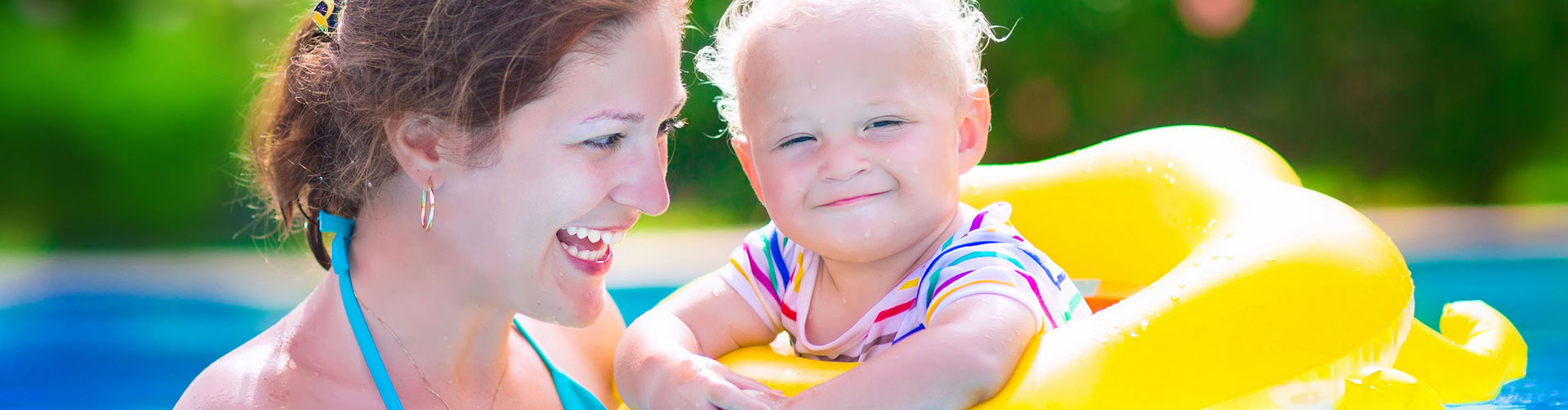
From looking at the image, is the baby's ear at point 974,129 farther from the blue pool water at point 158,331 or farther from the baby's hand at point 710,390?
the blue pool water at point 158,331

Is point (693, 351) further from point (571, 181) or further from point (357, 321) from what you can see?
point (357, 321)

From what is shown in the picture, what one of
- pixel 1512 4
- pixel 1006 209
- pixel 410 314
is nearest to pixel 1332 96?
pixel 1512 4

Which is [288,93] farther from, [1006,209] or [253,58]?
[253,58]

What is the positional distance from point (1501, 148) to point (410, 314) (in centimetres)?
912

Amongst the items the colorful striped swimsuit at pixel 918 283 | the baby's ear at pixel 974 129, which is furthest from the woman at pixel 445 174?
the baby's ear at pixel 974 129

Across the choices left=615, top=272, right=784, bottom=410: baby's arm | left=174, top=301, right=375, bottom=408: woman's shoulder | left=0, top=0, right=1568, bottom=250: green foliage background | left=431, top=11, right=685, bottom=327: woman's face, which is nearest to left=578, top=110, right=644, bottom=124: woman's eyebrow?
left=431, top=11, right=685, bottom=327: woman's face

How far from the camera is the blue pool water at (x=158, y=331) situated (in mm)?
5316

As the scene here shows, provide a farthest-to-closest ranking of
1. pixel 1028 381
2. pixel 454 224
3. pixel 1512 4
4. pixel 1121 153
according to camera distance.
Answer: pixel 1512 4
pixel 1121 153
pixel 454 224
pixel 1028 381

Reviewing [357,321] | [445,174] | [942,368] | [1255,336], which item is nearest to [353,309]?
[357,321]

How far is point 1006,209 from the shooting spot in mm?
2615

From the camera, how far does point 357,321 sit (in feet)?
8.21

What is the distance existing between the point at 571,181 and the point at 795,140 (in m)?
0.42

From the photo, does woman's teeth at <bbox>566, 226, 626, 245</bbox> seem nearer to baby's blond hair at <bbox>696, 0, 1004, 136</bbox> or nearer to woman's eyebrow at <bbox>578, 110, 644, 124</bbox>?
woman's eyebrow at <bbox>578, 110, 644, 124</bbox>

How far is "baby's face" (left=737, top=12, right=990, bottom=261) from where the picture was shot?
2.34 m
